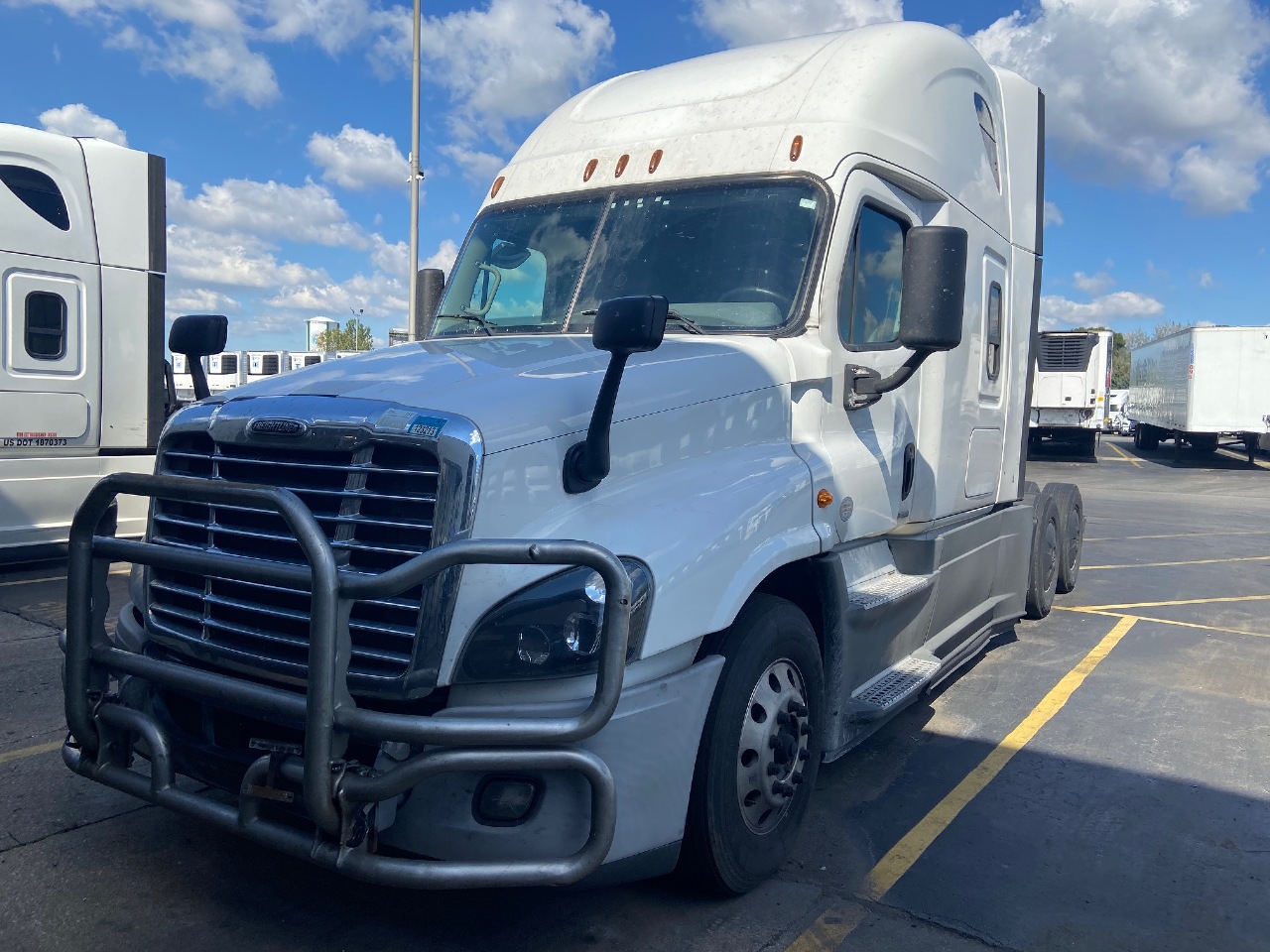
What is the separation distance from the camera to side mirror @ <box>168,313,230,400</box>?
172 inches

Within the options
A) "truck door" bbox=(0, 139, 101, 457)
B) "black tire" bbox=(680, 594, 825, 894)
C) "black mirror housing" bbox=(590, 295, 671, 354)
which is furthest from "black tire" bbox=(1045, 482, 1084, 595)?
"truck door" bbox=(0, 139, 101, 457)

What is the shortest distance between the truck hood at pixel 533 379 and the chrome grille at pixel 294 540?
0.77 ft

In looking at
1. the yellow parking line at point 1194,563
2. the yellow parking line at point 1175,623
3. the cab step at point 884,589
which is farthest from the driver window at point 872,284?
the yellow parking line at point 1194,563

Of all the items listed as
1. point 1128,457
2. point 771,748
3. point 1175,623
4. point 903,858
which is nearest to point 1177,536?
point 1175,623

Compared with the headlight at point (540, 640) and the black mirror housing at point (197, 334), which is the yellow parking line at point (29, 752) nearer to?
the black mirror housing at point (197, 334)

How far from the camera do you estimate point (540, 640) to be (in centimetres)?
292

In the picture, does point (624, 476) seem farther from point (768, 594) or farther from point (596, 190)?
point (596, 190)

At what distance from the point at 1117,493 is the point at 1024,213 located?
49.3 ft

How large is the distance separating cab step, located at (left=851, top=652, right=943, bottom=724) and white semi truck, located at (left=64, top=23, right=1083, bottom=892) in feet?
0.07

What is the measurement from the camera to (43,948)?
127 inches

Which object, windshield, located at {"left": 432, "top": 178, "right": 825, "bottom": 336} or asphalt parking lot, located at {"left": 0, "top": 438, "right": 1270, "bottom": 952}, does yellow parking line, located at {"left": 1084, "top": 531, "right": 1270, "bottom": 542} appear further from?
windshield, located at {"left": 432, "top": 178, "right": 825, "bottom": 336}

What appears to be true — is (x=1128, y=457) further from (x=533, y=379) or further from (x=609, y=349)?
(x=609, y=349)

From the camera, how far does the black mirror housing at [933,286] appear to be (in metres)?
4.07

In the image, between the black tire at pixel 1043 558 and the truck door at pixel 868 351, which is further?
the black tire at pixel 1043 558
